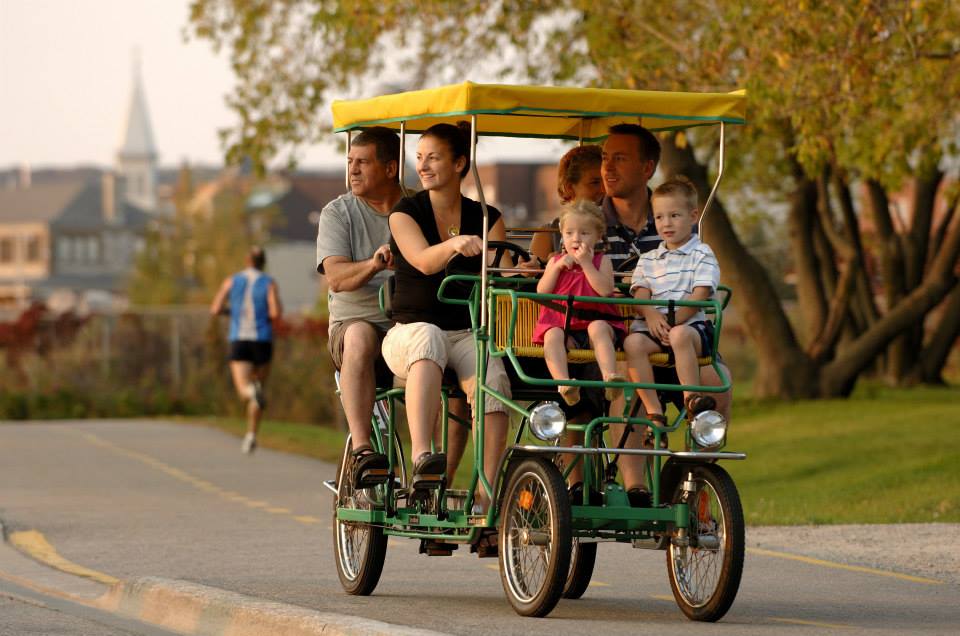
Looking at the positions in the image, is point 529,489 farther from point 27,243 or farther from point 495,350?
point 27,243

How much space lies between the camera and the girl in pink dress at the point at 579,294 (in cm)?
838

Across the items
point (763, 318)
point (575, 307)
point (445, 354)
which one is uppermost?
point (575, 307)

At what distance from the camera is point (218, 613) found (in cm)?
866

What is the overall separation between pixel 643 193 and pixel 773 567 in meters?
2.52

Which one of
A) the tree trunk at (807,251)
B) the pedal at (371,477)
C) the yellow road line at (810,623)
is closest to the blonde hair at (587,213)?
the pedal at (371,477)

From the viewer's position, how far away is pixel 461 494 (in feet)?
29.3

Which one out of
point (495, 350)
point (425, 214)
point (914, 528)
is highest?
point (425, 214)

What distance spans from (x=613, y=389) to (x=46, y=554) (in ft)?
16.1

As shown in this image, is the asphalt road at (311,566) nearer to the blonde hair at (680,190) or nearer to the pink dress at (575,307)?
the pink dress at (575,307)

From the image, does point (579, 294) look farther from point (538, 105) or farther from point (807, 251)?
point (807, 251)

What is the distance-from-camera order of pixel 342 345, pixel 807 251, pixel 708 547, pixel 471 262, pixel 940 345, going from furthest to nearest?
pixel 940 345
pixel 807 251
pixel 342 345
pixel 471 262
pixel 708 547

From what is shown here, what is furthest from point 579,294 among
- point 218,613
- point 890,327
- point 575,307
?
point 890,327

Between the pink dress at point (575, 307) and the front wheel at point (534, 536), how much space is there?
0.56m

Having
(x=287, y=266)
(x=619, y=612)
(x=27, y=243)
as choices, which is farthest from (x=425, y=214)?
(x=27, y=243)
